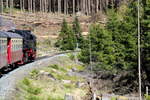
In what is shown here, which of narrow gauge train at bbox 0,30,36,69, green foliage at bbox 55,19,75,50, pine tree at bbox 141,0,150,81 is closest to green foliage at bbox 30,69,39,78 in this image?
narrow gauge train at bbox 0,30,36,69

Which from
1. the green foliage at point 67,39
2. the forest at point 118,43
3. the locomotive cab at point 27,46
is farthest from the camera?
the green foliage at point 67,39

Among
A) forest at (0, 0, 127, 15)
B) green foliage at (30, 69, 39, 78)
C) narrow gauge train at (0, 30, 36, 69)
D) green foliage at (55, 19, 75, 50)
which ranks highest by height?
forest at (0, 0, 127, 15)

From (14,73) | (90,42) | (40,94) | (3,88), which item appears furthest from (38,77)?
(90,42)

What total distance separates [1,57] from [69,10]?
98.3 meters

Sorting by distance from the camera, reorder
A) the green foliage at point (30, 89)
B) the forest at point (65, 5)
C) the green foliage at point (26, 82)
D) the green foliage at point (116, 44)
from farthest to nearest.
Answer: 1. the forest at point (65, 5)
2. the green foliage at point (116, 44)
3. the green foliage at point (26, 82)
4. the green foliage at point (30, 89)

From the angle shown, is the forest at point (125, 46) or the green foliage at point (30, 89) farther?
the forest at point (125, 46)

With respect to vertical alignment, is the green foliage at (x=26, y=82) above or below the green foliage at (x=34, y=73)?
Result: above

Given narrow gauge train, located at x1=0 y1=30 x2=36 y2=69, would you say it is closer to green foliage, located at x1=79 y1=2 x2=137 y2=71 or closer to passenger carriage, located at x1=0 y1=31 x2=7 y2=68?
passenger carriage, located at x1=0 y1=31 x2=7 y2=68

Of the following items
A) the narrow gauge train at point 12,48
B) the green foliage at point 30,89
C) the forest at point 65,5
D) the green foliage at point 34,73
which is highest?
the forest at point 65,5

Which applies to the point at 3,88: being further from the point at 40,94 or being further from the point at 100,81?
the point at 100,81

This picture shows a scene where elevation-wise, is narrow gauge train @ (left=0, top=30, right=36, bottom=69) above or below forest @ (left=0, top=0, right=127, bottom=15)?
below

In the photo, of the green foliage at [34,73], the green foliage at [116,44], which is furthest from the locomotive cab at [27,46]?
the green foliage at [116,44]

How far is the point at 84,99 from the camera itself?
2252 centimetres

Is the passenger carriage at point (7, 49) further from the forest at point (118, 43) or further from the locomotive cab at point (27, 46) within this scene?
the forest at point (118, 43)
